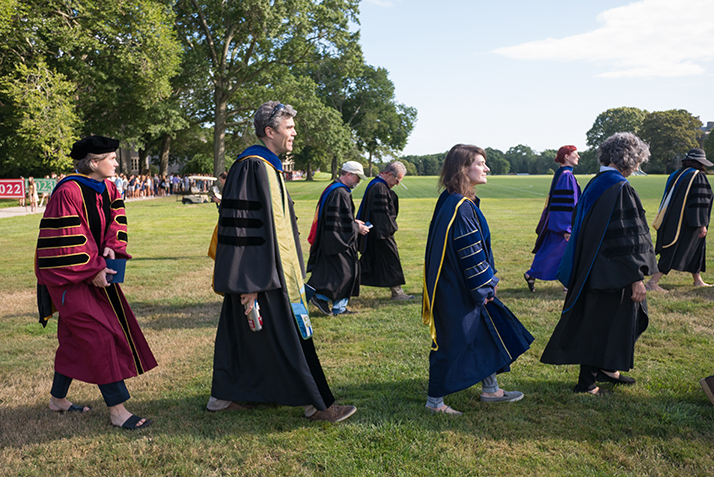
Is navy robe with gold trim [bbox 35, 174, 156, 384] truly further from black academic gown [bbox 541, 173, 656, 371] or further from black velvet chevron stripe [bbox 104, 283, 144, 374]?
black academic gown [bbox 541, 173, 656, 371]

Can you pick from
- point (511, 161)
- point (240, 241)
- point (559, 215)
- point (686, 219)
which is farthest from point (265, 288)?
point (511, 161)

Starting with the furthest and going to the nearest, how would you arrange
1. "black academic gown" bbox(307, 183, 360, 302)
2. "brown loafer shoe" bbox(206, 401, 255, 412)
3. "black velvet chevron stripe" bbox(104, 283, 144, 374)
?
1. "black academic gown" bbox(307, 183, 360, 302)
2. "brown loafer shoe" bbox(206, 401, 255, 412)
3. "black velvet chevron stripe" bbox(104, 283, 144, 374)

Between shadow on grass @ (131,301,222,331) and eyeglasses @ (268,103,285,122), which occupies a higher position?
eyeglasses @ (268,103,285,122)

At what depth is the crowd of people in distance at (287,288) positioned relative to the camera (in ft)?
11.0

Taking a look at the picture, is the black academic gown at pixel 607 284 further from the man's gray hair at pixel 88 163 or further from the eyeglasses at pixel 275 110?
the man's gray hair at pixel 88 163

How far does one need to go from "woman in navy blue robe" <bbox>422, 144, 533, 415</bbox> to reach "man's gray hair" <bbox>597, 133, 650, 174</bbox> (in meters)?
1.11

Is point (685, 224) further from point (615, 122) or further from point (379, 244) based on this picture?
point (615, 122)

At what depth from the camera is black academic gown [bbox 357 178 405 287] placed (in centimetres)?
716

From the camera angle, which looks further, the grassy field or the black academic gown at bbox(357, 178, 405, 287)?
the black academic gown at bbox(357, 178, 405, 287)

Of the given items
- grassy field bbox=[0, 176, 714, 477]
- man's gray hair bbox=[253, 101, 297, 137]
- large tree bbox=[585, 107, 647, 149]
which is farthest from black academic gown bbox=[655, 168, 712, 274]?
large tree bbox=[585, 107, 647, 149]

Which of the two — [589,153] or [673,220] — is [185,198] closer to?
[673,220]

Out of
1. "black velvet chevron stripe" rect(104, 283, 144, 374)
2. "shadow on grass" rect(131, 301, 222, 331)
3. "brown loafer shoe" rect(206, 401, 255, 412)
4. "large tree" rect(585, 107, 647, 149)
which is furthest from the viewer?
"large tree" rect(585, 107, 647, 149)

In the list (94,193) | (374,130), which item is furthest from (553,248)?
(374,130)

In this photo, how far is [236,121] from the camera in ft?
109
